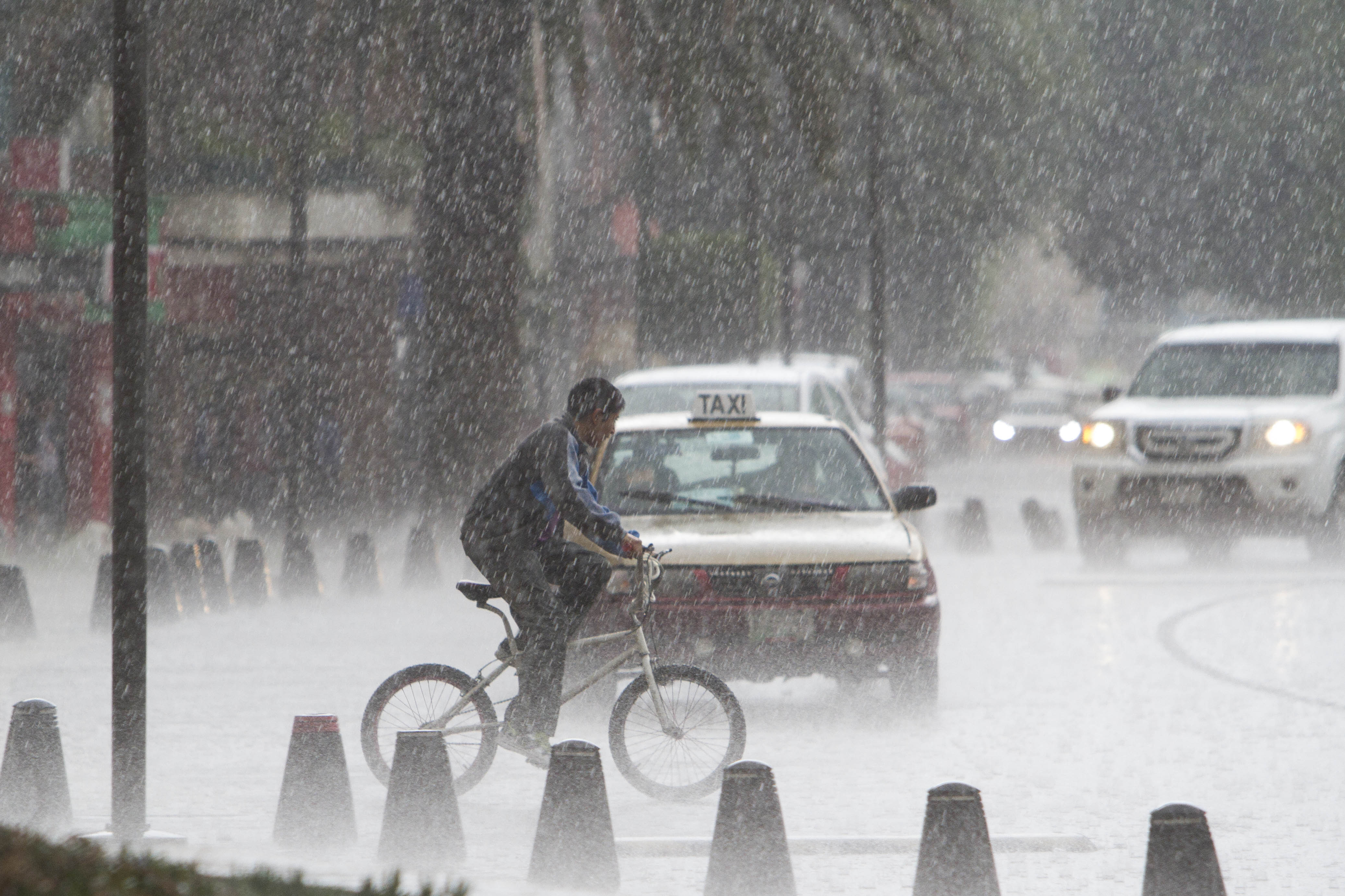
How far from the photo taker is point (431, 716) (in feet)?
27.3

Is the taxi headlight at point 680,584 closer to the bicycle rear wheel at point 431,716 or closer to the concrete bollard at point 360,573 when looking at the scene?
the bicycle rear wheel at point 431,716

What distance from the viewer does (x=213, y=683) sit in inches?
448

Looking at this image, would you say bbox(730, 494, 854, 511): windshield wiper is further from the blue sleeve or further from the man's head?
the blue sleeve

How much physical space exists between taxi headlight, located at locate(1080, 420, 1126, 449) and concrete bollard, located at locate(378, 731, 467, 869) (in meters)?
12.3

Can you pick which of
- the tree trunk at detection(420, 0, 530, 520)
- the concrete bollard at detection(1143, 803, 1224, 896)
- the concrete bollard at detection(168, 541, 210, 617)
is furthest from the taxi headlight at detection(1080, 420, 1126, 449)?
the concrete bollard at detection(1143, 803, 1224, 896)

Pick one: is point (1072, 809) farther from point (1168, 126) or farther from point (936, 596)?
point (1168, 126)

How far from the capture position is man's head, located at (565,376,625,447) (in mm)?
8062

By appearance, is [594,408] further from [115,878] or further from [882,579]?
[115,878]

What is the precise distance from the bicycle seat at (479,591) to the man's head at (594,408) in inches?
27.0

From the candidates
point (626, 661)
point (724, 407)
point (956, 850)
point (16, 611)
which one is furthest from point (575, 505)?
point (16, 611)

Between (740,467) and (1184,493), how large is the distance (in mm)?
7496

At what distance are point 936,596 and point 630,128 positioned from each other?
28.4m

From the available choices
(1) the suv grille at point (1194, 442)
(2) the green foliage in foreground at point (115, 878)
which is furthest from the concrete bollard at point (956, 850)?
(1) the suv grille at point (1194, 442)

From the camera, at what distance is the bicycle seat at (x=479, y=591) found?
8.09 metres
